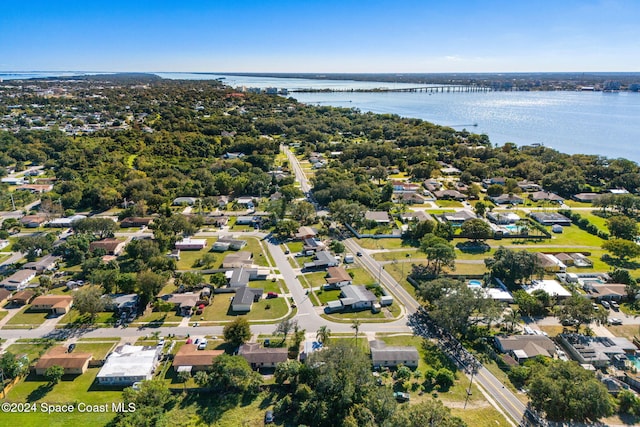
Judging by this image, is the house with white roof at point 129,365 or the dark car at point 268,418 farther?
the house with white roof at point 129,365

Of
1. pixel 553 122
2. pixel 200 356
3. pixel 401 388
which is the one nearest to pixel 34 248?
pixel 200 356

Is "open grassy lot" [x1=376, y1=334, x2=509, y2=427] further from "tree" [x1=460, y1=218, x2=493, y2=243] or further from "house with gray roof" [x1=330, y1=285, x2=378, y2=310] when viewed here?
"tree" [x1=460, y1=218, x2=493, y2=243]

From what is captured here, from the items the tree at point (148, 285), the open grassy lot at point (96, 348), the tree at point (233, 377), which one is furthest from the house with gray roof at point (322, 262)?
the open grassy lot at point (96, 348)

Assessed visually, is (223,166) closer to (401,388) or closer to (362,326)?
(362,326)

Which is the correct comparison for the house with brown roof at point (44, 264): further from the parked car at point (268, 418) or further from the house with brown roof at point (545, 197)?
the house with brown roof at point (545, 197)

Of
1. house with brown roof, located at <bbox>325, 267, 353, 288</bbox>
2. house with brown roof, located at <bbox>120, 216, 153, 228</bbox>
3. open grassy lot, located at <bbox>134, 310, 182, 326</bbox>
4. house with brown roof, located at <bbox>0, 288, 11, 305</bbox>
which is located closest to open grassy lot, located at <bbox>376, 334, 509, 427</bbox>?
house with brown roof, located at <bbox>325, 267, 353, 288</bbox>
